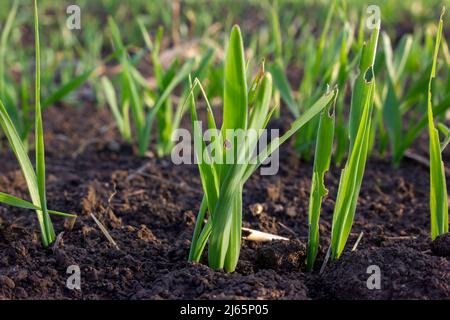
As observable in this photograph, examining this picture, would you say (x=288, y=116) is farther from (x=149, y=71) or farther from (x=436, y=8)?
(x=436, y=8)

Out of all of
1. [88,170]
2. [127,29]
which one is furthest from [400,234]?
[127,29]

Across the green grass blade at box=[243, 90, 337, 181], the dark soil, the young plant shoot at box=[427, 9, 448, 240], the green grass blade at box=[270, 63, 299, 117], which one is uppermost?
the green grass blade at box=[270, 63, 299, 117]

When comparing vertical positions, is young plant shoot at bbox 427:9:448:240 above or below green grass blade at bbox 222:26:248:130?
below

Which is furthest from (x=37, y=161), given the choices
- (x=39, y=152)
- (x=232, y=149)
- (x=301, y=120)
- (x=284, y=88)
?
(x=284, y=88)

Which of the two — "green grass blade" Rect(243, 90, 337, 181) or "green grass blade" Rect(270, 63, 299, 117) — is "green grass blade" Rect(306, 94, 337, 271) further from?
"green grass blade" Rect(270, 63, 299, 117)

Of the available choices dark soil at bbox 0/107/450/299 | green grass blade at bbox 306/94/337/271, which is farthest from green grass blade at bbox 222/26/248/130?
dark soil at bbox 0/107/450/299

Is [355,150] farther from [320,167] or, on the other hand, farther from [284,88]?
[284,88]
